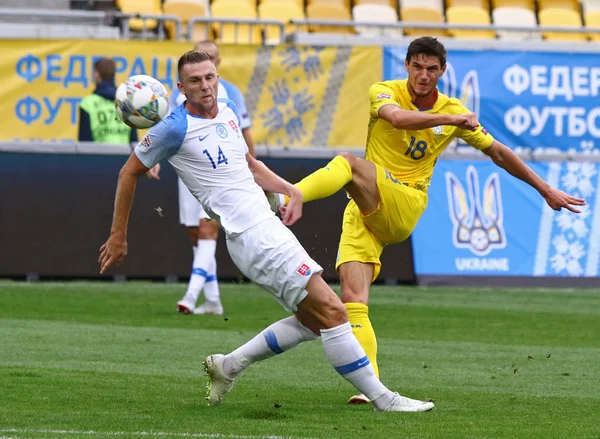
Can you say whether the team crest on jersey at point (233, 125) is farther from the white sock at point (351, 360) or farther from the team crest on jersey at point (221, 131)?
the white sock at point (351, 360)

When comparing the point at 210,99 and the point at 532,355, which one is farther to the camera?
the point at 532,355

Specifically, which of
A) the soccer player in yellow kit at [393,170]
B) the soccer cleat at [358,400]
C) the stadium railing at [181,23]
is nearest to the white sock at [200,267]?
the soccer player in yellow kit at [393,170]

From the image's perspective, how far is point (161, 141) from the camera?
708cm

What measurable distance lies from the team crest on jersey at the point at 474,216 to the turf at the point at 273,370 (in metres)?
1.40

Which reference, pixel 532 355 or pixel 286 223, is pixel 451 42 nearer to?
pixel 532 355

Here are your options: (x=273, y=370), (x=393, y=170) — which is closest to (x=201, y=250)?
(x=273, y=370)

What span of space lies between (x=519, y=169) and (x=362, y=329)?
1438 millimetres

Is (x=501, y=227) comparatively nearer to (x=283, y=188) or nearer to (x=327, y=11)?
(x=327, y=11)

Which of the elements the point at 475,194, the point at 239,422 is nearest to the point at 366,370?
the point at 239,422

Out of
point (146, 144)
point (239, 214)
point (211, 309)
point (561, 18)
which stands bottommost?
point (211, 309)

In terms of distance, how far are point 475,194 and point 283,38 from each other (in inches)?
188

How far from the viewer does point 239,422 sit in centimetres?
680

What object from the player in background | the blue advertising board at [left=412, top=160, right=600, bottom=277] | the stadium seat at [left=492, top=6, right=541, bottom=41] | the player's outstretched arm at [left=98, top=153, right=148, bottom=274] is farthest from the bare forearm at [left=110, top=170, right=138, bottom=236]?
the stadium seat at [left=492, top=6, right=541, bottom=41]

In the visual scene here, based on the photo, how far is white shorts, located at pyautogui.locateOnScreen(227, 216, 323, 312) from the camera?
7.02 m
